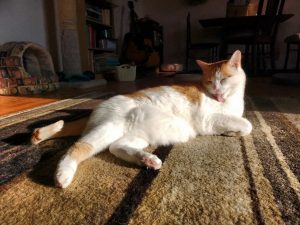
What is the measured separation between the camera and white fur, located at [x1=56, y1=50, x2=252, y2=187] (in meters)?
0.71

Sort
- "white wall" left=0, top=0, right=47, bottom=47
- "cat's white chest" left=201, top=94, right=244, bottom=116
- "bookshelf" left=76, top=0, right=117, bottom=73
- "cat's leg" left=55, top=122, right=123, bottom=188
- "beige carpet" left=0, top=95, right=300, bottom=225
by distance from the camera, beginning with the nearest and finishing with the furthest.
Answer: "beige carpet" left=0, top=95, right=300, bottom=225
"cat's leg" left=55, top=122, right=123, bottom=188
"cat's white chest" left=201, top=94, right=244, bottom=116
"white wall" left=0, top=0, right=47, bottom=47
"bookshelf" left=76, top=0, right=117, bottom=73

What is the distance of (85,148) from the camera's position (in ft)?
2.17

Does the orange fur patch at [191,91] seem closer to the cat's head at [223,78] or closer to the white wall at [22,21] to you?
the cat's head at [223,78]

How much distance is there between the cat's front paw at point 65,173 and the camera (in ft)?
1.81

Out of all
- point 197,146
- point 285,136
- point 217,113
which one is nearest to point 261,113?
point 285,136

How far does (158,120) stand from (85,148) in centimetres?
27

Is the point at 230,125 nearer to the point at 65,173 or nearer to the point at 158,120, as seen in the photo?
the point at 158,120

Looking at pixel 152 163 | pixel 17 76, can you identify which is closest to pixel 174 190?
pixel 152 163

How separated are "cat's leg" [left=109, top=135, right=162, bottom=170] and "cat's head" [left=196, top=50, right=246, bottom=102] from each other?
1.17 ft

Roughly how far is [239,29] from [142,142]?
3.03m

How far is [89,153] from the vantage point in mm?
672

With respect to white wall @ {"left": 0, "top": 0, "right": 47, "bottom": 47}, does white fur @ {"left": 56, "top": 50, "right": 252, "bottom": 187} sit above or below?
below

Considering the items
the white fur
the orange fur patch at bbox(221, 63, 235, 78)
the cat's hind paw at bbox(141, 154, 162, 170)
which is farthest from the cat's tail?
the orange fur patch at bbox(221, 63, 235, 78)

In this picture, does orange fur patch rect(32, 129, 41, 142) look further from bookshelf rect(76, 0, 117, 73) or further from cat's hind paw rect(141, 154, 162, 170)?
bookshelf rect(76, 0, 117, 73)
